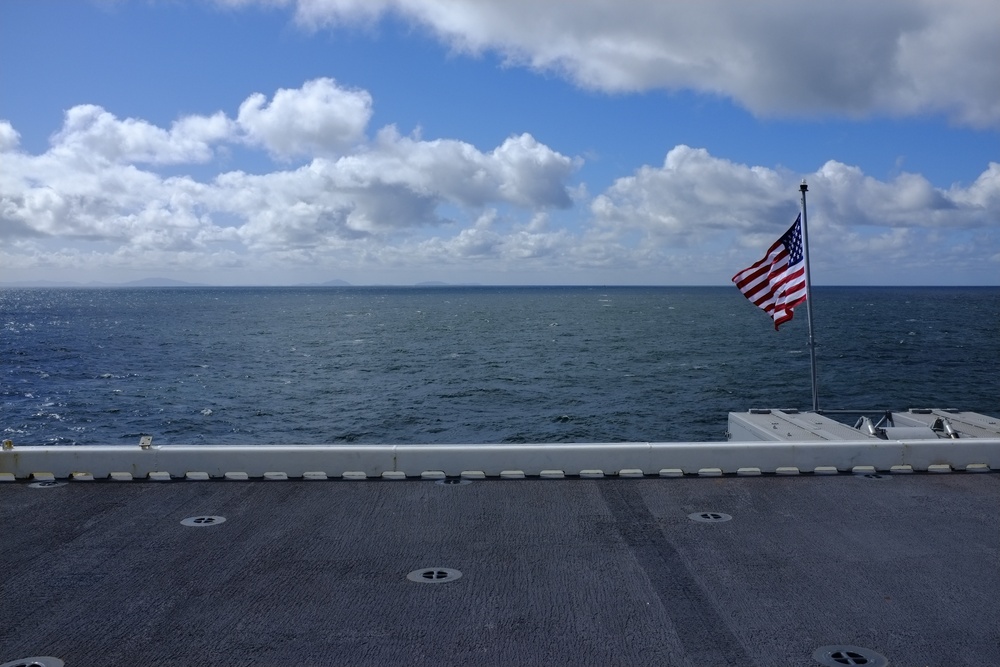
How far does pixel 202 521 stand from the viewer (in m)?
8.80

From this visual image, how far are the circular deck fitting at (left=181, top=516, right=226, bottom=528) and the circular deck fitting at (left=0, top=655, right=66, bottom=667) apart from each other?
295 cm

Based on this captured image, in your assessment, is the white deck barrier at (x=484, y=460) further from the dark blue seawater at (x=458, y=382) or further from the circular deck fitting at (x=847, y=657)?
the dark blue seawater at (x=458, y=382)

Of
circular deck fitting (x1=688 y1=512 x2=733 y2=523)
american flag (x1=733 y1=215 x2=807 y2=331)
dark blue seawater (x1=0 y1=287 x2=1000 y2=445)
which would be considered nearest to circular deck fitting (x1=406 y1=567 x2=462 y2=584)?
circular deck fitting (x1=688 y1=512 x2=733 y2=523)

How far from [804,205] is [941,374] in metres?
51.9

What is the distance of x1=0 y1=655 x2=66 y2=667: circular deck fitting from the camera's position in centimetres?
559

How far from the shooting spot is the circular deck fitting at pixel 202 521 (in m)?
8.68

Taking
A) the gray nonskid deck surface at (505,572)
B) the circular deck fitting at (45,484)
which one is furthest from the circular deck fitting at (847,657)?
the circular deck fitting at (45,484)

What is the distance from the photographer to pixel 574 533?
8.43 metres

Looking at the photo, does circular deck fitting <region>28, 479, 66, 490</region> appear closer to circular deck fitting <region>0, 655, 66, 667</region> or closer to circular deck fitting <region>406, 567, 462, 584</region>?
circular deck fitting <region>0, 655, 66, 667</region>

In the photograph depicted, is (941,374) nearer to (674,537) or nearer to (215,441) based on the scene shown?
(215,441)

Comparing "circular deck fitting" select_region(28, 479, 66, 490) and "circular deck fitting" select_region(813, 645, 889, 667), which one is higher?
"circular deck fitting" select_region(28, 479, 66, 490)

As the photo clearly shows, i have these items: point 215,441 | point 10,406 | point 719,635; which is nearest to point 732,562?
point 719,635

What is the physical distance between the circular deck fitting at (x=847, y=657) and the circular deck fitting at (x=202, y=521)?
6.00 metres

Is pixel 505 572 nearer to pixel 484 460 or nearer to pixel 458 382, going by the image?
pixel 484 460
